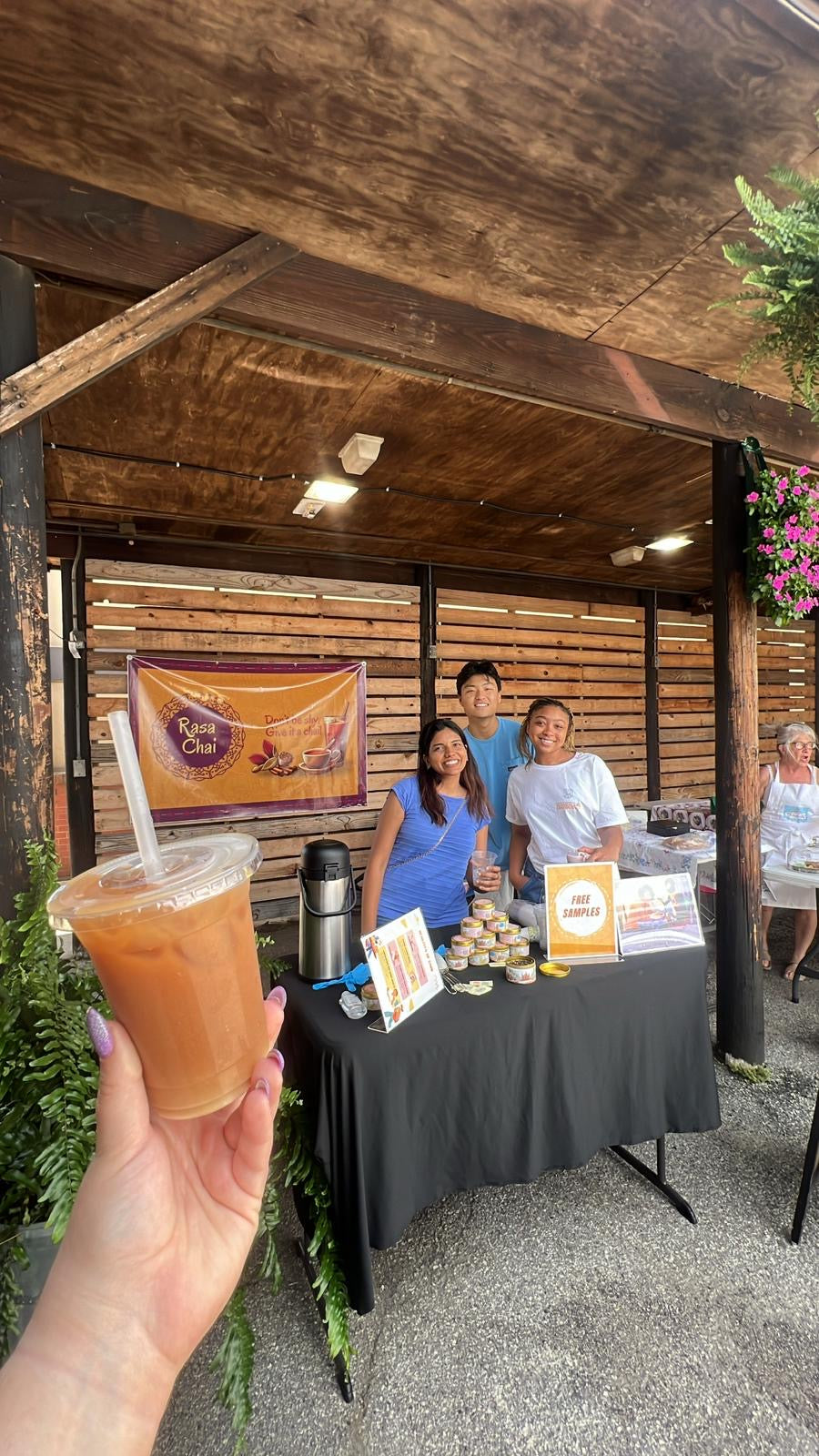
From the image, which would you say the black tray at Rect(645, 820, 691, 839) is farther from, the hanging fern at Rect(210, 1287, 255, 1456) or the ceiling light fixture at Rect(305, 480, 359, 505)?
the hanging fern at Rect(210, 1287, 255, 1456)

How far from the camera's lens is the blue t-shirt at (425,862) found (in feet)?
8.70

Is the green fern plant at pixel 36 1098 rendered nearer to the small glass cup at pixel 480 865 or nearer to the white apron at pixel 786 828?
Answer: the small glass cup at pixel 480 865

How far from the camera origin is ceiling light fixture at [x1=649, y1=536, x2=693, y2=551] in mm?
6048

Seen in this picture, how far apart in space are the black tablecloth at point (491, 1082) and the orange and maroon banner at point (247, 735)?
3529 millimetres

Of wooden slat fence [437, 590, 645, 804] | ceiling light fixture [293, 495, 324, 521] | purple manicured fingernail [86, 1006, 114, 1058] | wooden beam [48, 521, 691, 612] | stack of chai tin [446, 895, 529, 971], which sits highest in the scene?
ceiling light fixture [293, 495, 324, 521]

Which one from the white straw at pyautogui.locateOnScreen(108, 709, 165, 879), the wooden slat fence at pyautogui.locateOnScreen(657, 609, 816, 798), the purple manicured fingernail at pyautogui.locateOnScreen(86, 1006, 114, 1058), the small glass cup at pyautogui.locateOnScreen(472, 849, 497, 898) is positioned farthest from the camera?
the wooden slat fence at pyautogui.locateOnScreen(657, 609, 816, 798)

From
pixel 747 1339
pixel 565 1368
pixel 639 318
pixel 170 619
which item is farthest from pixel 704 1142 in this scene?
pixel 170 619

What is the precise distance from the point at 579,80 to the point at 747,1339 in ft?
11.9

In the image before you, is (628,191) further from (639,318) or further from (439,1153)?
(439,1153)

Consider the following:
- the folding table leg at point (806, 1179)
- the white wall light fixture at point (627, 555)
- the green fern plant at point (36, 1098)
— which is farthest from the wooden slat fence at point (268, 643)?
the folding table leg at point (806, 1179)

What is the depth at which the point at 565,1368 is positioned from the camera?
1762 mm

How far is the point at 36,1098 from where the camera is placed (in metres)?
1.45

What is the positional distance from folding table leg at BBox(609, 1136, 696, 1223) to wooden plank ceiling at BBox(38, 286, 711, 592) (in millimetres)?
3510

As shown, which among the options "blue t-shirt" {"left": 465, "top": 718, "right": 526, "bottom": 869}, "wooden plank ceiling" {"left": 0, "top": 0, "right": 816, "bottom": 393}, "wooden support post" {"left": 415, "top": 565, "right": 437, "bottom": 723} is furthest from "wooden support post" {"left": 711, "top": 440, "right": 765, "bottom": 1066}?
"wooden support post" {"left": 415, "top": 565, "right": 437, "bottom": 723}
